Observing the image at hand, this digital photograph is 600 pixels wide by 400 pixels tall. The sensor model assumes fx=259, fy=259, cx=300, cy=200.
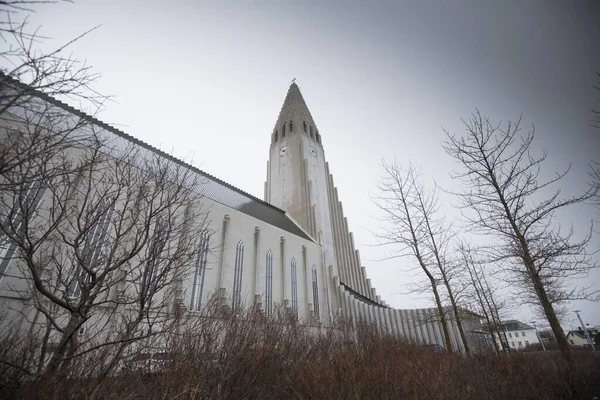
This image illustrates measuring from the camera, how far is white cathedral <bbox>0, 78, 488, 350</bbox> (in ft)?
51.0

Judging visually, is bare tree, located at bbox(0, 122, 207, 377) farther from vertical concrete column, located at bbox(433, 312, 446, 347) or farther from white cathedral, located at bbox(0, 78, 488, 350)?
vertical concrete column, located at bbox(433, 312, 446, 347)

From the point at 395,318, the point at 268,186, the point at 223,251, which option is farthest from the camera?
the point at 268,186

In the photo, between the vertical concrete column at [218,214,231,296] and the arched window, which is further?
the arched window

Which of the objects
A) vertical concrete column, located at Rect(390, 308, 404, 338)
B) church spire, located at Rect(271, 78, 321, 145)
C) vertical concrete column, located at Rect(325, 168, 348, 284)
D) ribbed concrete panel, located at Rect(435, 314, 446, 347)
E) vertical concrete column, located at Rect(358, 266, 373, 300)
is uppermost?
church spire, located at Rect(271, 78, 321, 145)

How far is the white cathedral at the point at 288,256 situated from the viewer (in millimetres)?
15552

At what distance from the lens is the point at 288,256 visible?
2239cm

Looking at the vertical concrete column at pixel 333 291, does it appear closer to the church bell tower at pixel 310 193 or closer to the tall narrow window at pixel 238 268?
the church bell tower at pixel 310 193

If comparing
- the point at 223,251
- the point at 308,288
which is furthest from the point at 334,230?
the point at 223,251

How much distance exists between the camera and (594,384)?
5.96 metres

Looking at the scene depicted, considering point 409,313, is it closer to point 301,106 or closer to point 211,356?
point 211,356

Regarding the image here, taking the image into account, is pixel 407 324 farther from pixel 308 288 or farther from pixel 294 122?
pixel 294 122

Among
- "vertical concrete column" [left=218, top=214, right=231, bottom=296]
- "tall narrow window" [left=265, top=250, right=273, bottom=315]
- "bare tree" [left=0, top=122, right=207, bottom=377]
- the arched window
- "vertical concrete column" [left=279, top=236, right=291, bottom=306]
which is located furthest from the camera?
the arched window

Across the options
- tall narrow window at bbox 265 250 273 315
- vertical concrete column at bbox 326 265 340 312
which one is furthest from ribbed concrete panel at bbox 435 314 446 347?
tall narrow window at bbox 265 250 273 315

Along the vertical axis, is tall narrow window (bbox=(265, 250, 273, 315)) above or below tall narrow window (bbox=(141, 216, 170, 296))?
above
